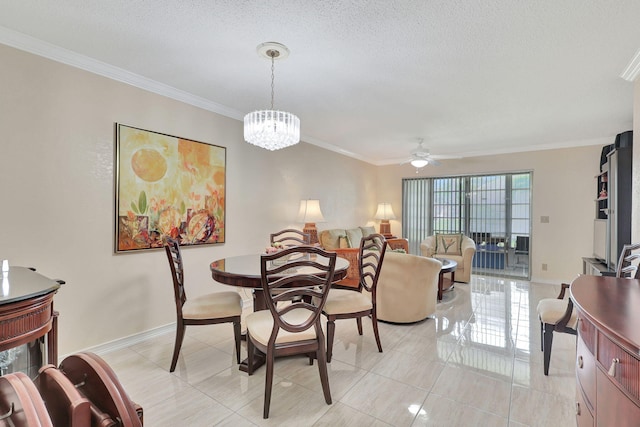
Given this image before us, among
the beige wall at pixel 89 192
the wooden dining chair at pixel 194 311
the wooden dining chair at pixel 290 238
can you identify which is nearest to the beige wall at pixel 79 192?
the beige wall at pixel 89 192

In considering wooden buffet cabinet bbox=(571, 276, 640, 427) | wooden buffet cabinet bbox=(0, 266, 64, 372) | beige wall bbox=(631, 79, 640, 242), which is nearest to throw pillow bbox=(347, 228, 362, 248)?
beige wall bbox=(631, 79, 640, 242)

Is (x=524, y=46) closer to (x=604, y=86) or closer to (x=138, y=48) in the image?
(x=604, y=86)

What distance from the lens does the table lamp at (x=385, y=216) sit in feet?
22.1

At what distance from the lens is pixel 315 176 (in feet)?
17.4

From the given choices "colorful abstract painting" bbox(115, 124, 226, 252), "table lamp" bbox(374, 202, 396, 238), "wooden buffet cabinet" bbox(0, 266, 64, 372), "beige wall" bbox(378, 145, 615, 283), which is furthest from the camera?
"table lamp" bbox(374, 202, 396, 238)

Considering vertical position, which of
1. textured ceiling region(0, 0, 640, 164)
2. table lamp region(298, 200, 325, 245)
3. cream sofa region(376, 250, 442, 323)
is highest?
textured ceiling region(0, 0, 640, 164)

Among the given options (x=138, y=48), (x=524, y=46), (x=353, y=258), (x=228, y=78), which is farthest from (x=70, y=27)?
(x=353, y=258)

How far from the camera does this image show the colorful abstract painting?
2.82 m

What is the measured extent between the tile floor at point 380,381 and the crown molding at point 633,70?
7.85ft

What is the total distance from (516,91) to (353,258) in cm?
265

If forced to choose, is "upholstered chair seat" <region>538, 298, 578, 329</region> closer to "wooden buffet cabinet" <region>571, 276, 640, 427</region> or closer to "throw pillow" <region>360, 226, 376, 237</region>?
"wooden buffet cabinet" <region>571, 276, 640, 427</region>

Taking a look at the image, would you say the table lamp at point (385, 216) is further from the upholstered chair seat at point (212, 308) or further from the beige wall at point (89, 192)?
the upholstered chair seat at point (212, 308)

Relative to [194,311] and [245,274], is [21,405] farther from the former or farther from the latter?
[194,311]

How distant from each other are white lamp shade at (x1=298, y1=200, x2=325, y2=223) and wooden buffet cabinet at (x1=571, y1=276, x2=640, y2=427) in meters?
3.48
